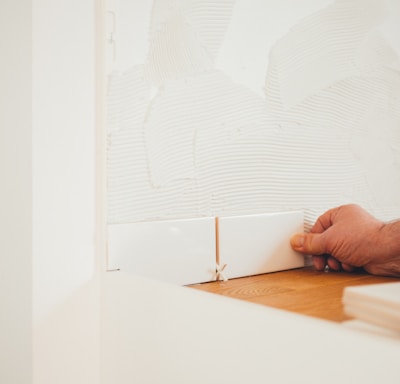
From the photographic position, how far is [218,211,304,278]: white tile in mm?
874

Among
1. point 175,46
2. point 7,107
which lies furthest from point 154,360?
point 175,46

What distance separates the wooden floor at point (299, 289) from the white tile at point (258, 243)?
0.02 meters

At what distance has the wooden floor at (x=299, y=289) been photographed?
2.04 ft

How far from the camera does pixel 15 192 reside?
0.70m

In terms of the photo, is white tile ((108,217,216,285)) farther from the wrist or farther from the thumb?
the wrist

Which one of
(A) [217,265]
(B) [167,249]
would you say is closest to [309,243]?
(A) [217,265]

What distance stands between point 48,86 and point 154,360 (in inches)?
18.0

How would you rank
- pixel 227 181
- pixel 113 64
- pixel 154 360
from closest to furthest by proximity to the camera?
pixel 154 360 → pixel 113 64 → pixel 227 181

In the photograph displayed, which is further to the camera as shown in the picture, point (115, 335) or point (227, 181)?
point (227, 181)

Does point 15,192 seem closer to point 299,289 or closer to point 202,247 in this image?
point 202,247

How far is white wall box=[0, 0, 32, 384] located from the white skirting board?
0.46 feet

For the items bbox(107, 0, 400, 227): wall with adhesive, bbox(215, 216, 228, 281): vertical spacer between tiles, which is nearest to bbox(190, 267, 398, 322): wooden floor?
bbox(215, 216, 228, 281): vertical spacer between tiles

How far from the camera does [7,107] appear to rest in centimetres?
69

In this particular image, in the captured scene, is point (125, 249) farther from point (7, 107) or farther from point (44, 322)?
point (7, 107)
